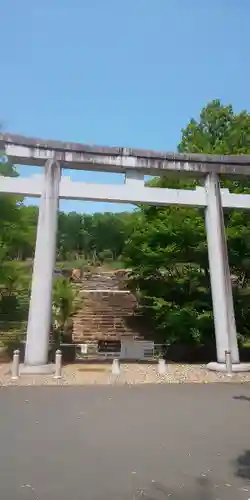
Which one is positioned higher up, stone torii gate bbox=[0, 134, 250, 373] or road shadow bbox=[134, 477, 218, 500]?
stone torii gate bbox=[0, 134, 250, 373]

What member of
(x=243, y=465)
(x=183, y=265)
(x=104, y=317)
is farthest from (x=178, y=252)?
(x=243, y=465)

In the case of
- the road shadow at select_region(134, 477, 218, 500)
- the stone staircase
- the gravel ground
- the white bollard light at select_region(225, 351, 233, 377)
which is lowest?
the road shadow at select_region(134, 477, 218, 500)

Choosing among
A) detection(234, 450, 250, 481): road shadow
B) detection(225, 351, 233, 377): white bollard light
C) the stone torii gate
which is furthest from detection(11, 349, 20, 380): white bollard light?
detection(234, 450, 250, 481): road shadow

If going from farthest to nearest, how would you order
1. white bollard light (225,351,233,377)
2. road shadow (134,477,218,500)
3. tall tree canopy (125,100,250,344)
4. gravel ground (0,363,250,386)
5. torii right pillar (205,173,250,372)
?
tall tree canopy (125,100,250,344) → torii right pillar (205,173,250,372) → white bollard light (225,351,233,377) → gravel ground (0,363,250,386) → road shadow (134,477,218,500)

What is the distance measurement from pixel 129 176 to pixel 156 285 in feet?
15.4

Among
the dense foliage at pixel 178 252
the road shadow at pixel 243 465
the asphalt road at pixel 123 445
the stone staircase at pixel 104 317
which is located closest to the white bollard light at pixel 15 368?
the asphalt road at pixel 123 445

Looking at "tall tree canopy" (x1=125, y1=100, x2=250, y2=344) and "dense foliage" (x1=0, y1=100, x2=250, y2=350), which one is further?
"dense foliage" (x1=0, y1=100, x2=250, y2=350)

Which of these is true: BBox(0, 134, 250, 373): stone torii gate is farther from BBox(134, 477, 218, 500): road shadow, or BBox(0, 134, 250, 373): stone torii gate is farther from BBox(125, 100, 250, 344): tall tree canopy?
BBox(134, 477, 218, 500): road shadow

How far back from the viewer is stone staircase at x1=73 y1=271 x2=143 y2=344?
19906 millimetres

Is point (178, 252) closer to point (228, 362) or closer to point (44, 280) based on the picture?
point (228, 362)

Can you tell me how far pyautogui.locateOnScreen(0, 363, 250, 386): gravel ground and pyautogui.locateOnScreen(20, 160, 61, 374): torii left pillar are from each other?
0.64 m

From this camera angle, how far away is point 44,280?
39.2 ft

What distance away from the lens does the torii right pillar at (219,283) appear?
496 inches

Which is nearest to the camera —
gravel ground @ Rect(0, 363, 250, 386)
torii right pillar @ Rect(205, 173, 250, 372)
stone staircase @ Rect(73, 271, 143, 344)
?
gravel ground @ Rect(0, 363, 250, 386)
